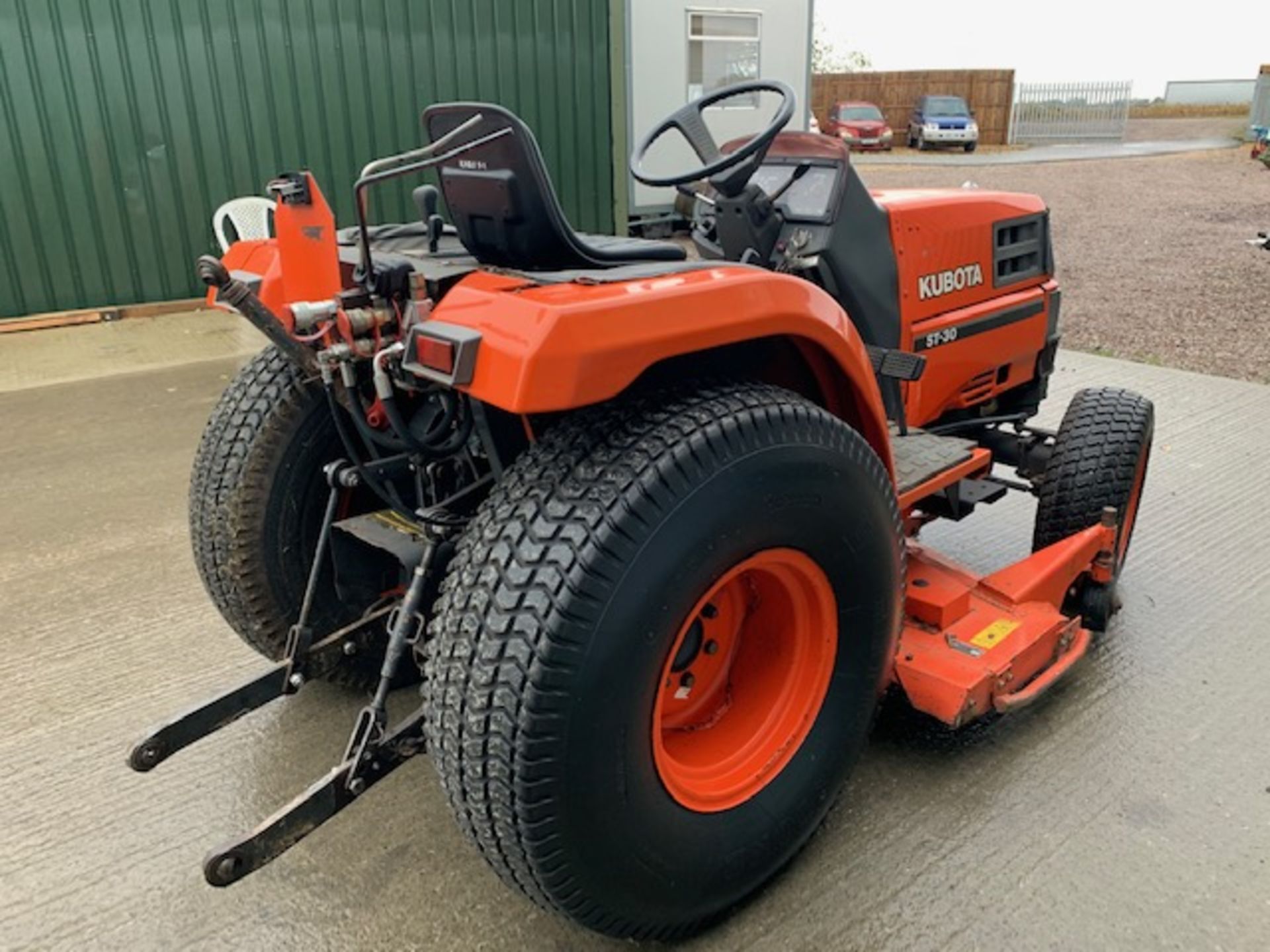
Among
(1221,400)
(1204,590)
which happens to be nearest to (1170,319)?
(1221,400)

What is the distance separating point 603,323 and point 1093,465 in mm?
1871

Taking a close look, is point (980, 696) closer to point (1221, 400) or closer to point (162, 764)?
point (162, 764)

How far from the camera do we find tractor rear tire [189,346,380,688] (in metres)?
2.22

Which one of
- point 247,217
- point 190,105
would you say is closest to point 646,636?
point 247,217

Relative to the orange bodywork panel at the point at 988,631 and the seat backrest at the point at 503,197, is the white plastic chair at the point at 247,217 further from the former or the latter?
the orange bodywork panel at the point at 988,631

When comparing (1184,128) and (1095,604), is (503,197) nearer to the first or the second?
(1095,604)

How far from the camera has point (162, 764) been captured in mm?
2393

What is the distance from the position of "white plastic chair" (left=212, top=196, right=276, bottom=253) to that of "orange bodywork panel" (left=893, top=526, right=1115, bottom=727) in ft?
19.4

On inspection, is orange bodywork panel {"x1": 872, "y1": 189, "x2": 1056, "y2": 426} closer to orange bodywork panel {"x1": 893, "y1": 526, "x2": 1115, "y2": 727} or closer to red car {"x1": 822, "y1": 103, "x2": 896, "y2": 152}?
orange bodywork panel {"x1": 893, "y1": 526, "x2": 1115, "y2": 727}

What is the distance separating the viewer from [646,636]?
152 cm

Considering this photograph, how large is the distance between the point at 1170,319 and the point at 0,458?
6.91 metres

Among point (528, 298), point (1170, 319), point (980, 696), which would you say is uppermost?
point (528, 298)

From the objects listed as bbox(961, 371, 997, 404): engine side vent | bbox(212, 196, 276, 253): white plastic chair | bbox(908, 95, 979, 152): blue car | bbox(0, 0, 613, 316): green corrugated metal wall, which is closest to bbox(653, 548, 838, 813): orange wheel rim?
bbox(961, 371, 997, 404): engine side vent

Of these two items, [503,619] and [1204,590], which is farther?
[1204,590]
